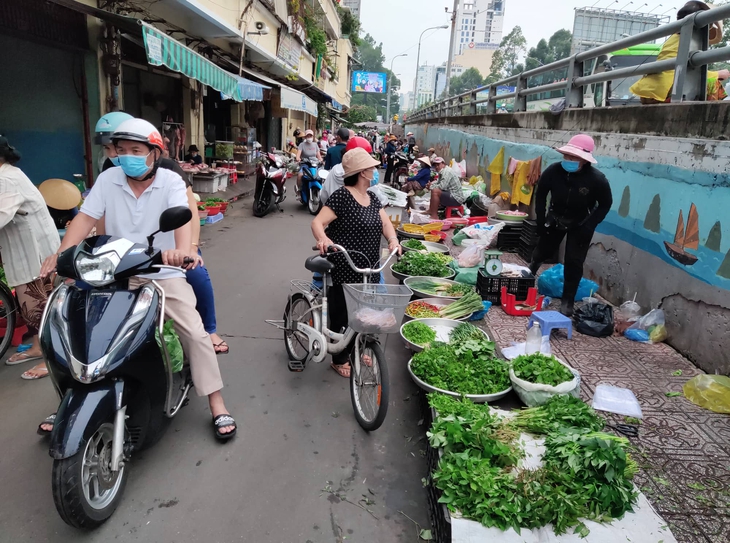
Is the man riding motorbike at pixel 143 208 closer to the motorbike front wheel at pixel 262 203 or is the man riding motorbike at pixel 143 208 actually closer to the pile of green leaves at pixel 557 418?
the pile of green leaves at pixel 557 418

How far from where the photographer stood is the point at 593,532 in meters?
2.35

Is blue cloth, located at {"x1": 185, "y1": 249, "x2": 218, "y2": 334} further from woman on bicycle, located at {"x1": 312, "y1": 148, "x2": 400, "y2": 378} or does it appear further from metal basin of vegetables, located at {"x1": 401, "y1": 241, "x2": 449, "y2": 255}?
metal basin of vegetables, located at {"x1": 401, "y1": 241, "x2": 449, "y2": 255}

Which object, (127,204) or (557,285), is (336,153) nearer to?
(557,285)

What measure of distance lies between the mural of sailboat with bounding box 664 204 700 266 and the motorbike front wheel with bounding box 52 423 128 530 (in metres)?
4.80

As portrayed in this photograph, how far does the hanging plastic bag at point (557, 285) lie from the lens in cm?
589

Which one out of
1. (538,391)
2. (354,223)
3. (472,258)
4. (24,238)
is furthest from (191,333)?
(472,258)

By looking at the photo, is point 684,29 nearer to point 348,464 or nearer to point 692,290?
point 692,290

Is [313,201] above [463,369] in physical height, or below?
above

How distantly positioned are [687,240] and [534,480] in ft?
10.7

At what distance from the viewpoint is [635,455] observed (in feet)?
10.1

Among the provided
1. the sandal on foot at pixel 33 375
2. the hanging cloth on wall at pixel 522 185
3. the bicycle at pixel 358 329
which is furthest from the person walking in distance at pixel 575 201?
the sandal on foot at pixel 33 375

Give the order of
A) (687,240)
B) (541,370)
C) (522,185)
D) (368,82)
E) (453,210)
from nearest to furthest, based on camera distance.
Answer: (541,370) → (687,240) → (522,185) → (453,210) → (368,82)

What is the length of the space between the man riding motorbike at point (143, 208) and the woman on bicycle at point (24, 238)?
1.13 meters

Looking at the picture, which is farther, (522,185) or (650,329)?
(522,185)
